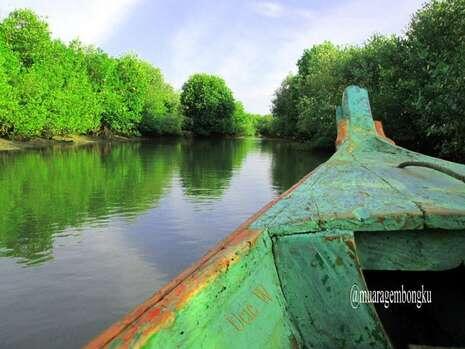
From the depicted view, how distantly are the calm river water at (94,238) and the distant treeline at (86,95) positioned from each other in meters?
21.6

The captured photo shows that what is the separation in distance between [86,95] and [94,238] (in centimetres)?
4668

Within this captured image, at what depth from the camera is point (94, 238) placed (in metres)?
10.1


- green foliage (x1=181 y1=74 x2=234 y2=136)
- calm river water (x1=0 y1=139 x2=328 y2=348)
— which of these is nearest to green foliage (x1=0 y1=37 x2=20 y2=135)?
calm river water (x1=0 y1=139 x2=328 y2=348)

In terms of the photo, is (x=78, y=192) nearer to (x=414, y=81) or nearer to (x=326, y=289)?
(x=326, y=289)

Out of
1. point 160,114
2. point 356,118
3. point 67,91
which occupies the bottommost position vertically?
point 356,118

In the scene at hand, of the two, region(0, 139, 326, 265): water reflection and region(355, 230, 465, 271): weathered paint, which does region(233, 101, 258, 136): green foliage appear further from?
region(355, 230, 465, 271): weathered paint

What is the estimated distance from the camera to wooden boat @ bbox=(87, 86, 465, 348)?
70.3 inches

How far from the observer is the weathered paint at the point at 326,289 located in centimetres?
229

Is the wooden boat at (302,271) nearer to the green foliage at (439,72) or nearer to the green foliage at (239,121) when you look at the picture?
the green foliage at (439,72)

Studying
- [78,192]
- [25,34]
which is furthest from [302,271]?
[25,34]

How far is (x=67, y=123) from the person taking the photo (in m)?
46.6

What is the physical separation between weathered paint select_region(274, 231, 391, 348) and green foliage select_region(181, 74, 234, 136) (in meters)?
75.2

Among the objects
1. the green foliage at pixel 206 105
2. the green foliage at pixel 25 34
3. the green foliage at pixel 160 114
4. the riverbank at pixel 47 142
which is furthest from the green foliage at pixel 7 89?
the green foliage at pixel 206 105

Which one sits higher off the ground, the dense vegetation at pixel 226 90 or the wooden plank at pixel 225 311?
the dense vegetation at pixel 226 90
